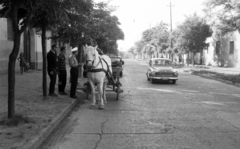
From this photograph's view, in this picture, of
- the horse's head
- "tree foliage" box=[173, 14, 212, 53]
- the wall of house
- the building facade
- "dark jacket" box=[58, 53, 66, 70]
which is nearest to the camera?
the horse's head

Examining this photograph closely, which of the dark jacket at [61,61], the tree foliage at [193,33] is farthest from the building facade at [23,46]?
the tree foliage at [193,33]

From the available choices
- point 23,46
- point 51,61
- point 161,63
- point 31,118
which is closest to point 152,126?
point 31,118

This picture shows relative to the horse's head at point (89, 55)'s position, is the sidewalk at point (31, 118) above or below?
below

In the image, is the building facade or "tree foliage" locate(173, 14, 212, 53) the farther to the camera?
"tree foliage" locate(173, 14, 212, 53)

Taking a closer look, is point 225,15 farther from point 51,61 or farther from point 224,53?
point 224,53

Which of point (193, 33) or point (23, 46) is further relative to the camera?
point (193, 33)

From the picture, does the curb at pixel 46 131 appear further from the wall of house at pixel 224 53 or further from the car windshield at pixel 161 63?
the wall of house at pixel 224 53

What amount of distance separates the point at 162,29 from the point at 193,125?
50.4 m

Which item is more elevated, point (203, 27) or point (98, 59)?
point (203, 27)

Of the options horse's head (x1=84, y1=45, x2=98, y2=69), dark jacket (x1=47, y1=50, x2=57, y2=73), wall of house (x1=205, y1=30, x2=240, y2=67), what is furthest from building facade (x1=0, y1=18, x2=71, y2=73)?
wall of house (x1=205, y1=30, x2=240, y2=67)

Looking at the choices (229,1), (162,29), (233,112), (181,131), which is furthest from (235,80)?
(162,29)

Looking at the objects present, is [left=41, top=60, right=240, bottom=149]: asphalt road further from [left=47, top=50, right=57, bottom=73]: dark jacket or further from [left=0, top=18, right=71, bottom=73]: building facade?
[left=0, top=18, right=71, bottom=73]: building facade

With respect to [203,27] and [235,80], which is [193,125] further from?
[203,27]

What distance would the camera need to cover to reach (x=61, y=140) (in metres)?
5.62
